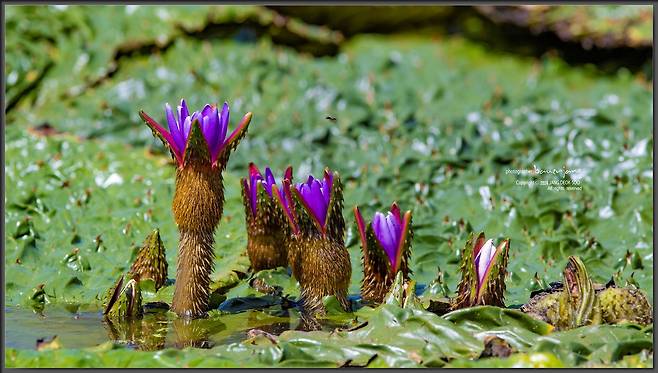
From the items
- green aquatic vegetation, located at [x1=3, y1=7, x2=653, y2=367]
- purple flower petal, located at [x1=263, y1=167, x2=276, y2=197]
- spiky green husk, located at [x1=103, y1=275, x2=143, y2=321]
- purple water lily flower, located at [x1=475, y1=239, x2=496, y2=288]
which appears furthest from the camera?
purple flower petal, located at [x1=263, y1=167, x2=276, y2=197]

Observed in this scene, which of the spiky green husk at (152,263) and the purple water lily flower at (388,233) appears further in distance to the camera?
the spiky green husk at (152,263)

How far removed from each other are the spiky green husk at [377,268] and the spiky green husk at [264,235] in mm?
604

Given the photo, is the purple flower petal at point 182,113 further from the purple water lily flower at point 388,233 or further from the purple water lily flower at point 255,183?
the purple water lily flower at point 388,233

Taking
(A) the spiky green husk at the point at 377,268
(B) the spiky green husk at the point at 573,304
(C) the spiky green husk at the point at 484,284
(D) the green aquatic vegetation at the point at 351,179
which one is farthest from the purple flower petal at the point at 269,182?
(B) the spiky green husk at the point at 573,304

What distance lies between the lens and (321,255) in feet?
20.0

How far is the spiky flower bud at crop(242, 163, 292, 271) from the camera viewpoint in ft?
21.7

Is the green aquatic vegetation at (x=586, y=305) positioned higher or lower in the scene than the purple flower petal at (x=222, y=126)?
lower

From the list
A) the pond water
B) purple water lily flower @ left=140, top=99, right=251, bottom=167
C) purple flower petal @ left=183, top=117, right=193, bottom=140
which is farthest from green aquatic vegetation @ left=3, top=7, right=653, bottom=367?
purple flower petal @ left=183, top=117, right=193, bottom=140

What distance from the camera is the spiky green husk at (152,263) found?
21.8 feet

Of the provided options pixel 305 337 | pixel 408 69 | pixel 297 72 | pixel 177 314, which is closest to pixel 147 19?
pixel 297 72

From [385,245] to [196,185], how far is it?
122cm

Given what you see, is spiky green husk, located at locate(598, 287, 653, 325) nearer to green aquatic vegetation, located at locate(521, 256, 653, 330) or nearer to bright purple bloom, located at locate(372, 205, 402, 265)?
green aquatic vegetation, located at locate(521, 256, 653, 330)

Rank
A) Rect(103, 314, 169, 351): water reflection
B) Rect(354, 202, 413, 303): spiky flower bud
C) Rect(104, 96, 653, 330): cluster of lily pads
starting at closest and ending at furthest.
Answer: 1. Rect(103, 314, 169, 351): water reflection
2. Rect(104, 96, 653, 330): cluster of lily pads
3. Rect(354, 202, 413, 303): spiky flower bud

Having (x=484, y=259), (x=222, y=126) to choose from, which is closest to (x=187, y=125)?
(x=222, y=126)
